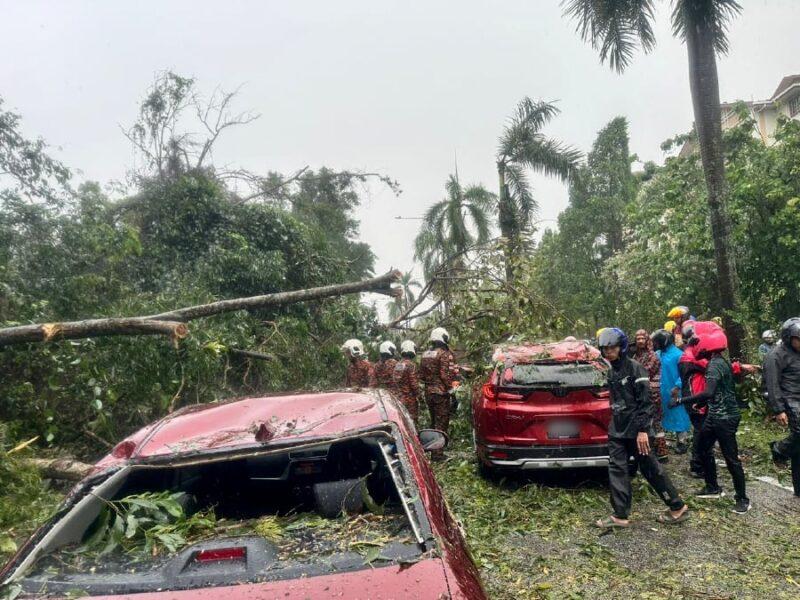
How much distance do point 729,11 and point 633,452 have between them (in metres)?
9.45

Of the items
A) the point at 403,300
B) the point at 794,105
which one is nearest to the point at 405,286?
the point at 403,300

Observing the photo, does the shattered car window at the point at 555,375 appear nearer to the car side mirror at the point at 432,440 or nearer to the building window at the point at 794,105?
the car side mirror at the point at 432,440

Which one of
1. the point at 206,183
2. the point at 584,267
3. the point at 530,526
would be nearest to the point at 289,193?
the point at 206,183

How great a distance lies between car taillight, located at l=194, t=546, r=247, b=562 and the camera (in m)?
2.32

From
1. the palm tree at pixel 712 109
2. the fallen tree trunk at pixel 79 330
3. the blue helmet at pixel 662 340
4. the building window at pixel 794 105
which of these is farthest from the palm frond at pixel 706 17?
the building window at pixel 794 105

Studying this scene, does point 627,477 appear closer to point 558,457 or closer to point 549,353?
point 558,457

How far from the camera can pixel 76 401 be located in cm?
774

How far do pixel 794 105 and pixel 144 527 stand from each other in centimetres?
4356

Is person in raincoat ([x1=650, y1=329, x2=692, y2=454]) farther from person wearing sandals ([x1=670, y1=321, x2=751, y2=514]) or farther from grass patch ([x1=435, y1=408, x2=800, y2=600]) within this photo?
person wearing sandals ([x1=670, y1=321, x2=751, y2=514])

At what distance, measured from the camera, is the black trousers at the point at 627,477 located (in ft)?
18.6

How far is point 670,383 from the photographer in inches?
330

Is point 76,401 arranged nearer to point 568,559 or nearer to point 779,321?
point 568,559

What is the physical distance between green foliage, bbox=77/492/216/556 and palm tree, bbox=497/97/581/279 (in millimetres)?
17953

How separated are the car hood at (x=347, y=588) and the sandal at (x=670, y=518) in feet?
14.3
